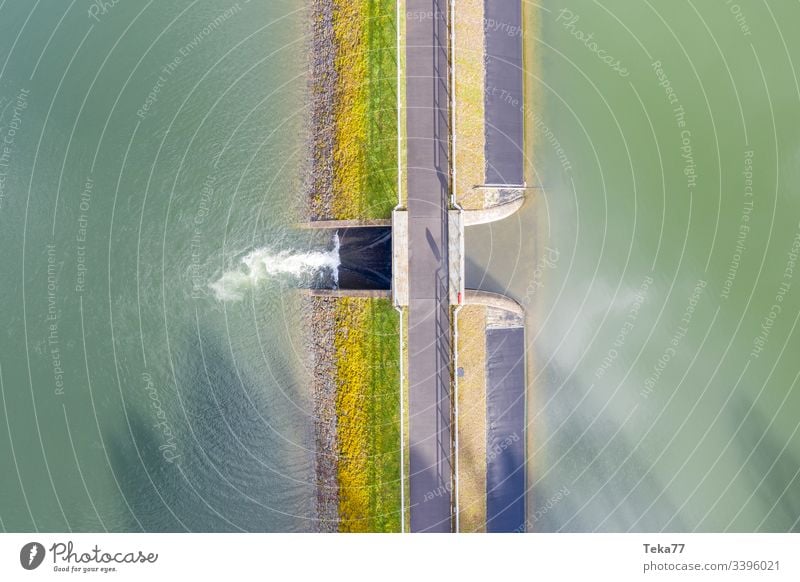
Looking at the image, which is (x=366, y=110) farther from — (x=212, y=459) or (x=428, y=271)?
(x=212, y=459)

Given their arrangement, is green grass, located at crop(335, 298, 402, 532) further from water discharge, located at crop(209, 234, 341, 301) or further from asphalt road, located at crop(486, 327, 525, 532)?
asphalt road, located at crop(486, 327, 525, 532)

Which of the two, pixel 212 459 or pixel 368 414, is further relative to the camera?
pixel 212 459

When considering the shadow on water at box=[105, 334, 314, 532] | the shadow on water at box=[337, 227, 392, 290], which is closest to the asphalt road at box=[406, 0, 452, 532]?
the shadow on water at box=[337, 227, 392, 290]

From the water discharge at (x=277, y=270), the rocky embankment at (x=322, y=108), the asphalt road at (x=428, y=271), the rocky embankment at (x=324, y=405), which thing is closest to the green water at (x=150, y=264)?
the water discharge at (x=277, y=270)

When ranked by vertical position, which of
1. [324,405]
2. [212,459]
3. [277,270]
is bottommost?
[212,459]

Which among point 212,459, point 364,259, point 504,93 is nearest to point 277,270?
point 364,259

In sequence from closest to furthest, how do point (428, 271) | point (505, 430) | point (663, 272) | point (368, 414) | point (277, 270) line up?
point (428, 271)
point (368, 414)
point (505, 430)
point (663, 272)
point (277, 270)

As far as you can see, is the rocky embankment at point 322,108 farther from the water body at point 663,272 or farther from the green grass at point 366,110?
the water body at point 663,272
